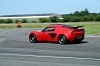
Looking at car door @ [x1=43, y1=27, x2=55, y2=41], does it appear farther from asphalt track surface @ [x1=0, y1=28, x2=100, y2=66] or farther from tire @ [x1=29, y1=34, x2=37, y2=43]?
asphalt track surface @ [x1=0, y1=28, x2=100, y2=66]

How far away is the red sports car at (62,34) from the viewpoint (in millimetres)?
18297

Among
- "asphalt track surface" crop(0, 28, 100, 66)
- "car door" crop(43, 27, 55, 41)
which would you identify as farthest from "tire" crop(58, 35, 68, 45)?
"asphalt track surface" crop(0, 28, 100, 66)

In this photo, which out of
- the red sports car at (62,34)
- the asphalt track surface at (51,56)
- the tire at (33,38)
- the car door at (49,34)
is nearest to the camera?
the asphalt track surface at (51,56)

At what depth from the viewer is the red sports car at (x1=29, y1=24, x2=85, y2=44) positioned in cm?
1830

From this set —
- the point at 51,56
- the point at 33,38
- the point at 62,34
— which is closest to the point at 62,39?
the point at 62,34

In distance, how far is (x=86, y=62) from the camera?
10.2 metres

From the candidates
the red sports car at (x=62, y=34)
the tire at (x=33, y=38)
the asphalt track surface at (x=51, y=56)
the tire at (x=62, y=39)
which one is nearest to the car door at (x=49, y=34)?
the red sports car at (x=62, y=34)

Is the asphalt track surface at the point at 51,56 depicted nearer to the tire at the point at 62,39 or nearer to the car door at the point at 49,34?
the tire at the point at 62,39

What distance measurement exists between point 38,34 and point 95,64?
10.6 meters

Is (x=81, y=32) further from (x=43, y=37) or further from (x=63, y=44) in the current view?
(x=43, y=37)

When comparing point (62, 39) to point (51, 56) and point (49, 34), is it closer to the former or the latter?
point (49, 34)

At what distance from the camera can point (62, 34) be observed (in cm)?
1847

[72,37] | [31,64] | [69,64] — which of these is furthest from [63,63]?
[72,37]

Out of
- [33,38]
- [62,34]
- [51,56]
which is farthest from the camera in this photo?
[33,38]
